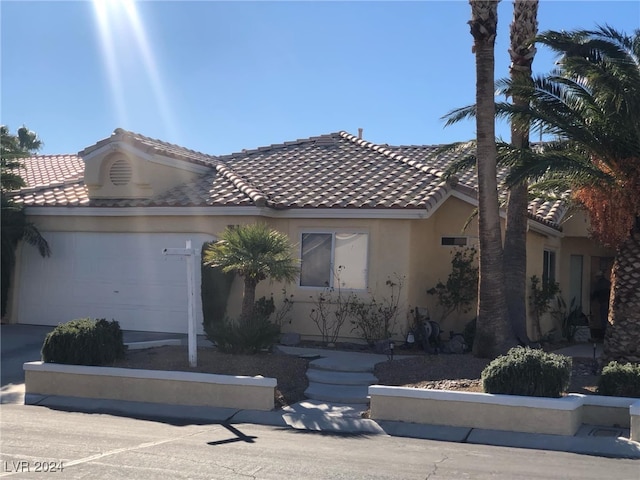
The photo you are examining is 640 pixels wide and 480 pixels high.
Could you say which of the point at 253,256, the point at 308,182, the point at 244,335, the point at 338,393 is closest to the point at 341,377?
the point at 338,393

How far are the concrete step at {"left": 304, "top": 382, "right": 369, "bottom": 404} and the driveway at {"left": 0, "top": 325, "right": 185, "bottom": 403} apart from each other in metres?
4.40

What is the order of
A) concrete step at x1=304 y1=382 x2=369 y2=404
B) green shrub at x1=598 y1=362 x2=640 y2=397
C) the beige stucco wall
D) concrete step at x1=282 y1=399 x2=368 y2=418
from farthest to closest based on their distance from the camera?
the beige stucco wall, concrete step at x1=304 y1=382 x2=369 y2=404, concrete step at x1=282 y1=399 x2=368 y2=418, green shrub at x1=598 y1=362 x2=640 y2=397

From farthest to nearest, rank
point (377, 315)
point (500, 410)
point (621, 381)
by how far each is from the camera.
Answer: point (377, 315)
point (621, 381)
point (500, 410)

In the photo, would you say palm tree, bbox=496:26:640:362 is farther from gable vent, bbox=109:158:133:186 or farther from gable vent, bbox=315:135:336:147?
gable vent, bbox=109:158:133:186

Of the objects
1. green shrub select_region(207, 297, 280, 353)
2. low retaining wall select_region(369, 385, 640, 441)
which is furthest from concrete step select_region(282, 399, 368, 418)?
green shrub select_region(207, 297, 280, 353)

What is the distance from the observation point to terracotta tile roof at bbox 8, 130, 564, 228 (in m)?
15.3

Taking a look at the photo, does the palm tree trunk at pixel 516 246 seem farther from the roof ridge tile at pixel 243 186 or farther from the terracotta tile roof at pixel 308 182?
the roof ridge tile at pixel 243 186

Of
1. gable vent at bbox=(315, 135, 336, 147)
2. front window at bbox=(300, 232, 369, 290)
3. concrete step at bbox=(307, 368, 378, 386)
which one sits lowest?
concrete step at bbox=(307, 368, 378, 386)

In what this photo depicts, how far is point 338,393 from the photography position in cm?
1097

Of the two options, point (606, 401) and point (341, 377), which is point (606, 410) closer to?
point (606, 401)

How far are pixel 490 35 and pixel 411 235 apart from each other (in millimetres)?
4376

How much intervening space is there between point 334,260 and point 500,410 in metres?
6.68

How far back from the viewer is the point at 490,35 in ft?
38.9

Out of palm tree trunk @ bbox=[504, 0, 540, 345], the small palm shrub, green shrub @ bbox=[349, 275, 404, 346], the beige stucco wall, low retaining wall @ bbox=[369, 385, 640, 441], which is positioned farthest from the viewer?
the small palm shrub
